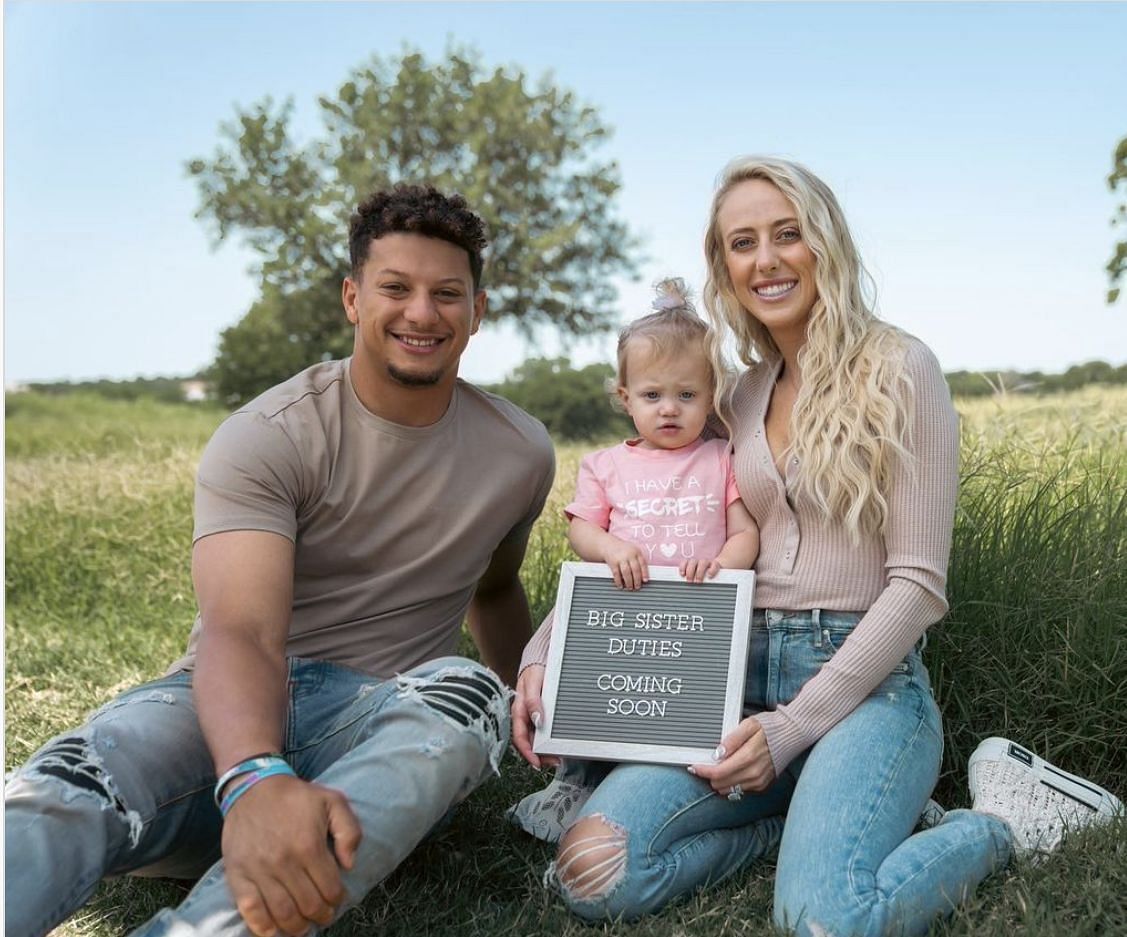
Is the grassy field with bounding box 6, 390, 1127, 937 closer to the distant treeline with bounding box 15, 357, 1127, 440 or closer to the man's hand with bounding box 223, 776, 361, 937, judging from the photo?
the man's hand with bounding box 223, 776, 361, 937

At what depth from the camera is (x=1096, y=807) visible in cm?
303

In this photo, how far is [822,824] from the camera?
2.63 meters

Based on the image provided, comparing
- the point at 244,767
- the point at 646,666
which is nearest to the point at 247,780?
the point at 244,767

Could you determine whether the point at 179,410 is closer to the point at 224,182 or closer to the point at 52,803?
the point at 224,182

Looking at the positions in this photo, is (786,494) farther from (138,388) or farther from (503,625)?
(138,388)

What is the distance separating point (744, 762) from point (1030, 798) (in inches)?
29.7

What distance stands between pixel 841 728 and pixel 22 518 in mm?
7598

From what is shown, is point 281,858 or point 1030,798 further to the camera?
point 1030,798

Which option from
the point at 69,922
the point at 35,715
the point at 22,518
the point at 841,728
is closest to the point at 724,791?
the point at 841,728

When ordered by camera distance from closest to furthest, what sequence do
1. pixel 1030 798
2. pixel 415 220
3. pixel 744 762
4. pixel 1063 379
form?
pixel 744 762
pixel 1030 798
pixel 415 220
pixel 1063 379

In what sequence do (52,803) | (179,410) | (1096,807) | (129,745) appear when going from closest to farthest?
1. (52,803)
2. (129,745)
3. (1096,807)
4. (179,410)

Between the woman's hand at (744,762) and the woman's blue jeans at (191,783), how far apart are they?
1.68 feet

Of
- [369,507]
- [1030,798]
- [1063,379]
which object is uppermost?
[1063,379]

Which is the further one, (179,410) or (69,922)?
(179,410)
